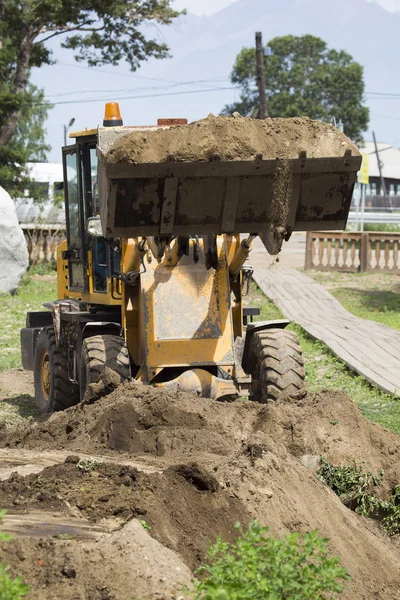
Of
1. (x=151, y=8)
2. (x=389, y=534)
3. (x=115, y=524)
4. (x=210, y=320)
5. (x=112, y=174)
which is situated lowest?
(x=389, y=534)

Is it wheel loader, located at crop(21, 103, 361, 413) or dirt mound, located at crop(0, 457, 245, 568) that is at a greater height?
wheel loader, located at crop(21, 103, 361, 413)

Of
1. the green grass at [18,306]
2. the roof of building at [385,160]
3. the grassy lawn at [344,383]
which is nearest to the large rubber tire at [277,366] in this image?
the grassy lawn at [344,383]

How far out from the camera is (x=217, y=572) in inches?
181

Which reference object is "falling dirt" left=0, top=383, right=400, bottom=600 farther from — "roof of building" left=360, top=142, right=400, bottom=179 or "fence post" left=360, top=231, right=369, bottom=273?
"roof of building" left=360, top=142, right=400, bottom=179

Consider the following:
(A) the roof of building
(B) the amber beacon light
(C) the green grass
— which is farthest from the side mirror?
(A) the roof of building

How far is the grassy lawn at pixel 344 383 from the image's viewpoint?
10820 millimetres

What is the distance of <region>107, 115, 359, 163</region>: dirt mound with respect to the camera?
795cm

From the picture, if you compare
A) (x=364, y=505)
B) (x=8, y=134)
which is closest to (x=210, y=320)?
(x=364, y=505)

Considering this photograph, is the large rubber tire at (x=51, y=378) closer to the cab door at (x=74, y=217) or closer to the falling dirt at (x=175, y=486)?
the falling dirt at (x=175, y=486)

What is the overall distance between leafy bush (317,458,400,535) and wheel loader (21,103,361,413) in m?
1.72

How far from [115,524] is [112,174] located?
3.23 meters

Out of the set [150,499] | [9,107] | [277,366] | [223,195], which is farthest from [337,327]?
[9,107]

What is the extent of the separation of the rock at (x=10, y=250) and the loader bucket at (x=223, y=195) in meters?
16.1

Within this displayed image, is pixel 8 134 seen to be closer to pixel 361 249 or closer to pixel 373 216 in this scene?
pixel 361 249
